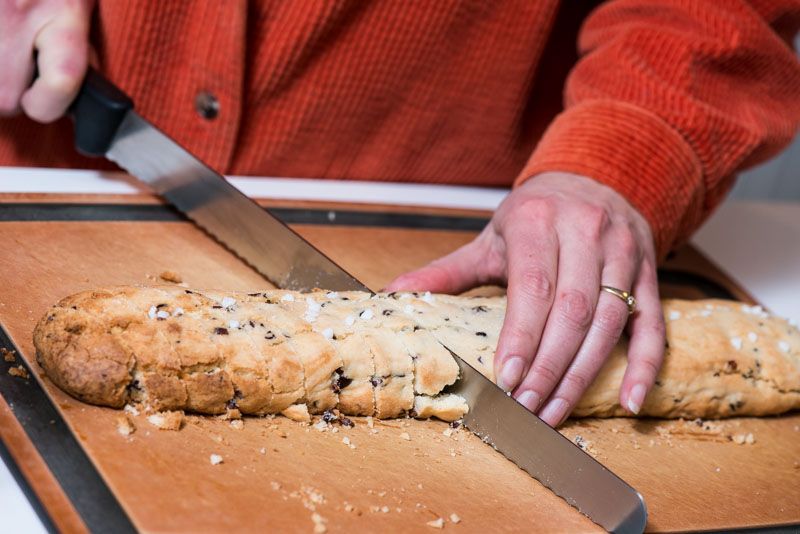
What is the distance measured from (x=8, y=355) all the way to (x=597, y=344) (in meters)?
0.82

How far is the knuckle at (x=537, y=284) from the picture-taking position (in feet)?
4.49

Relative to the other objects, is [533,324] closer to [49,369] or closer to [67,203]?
→ [49,369]

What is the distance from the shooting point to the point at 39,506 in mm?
1009

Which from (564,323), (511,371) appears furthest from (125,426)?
(564,323)

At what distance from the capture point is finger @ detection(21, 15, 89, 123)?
62.3 inches

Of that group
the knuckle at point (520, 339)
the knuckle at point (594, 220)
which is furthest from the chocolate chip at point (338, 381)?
the knuckle at point (594, 220)

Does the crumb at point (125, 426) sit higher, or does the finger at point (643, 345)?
the crumb at point (125, 426)

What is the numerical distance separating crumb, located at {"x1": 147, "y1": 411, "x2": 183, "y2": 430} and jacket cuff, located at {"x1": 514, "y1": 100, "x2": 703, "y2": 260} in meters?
0.83

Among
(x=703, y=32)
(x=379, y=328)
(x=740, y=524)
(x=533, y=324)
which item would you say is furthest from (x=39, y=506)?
(x=703, y=32)

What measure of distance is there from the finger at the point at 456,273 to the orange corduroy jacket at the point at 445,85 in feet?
0.75

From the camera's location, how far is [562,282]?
55.5 inches

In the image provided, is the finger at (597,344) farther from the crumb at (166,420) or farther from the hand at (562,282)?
the crumb at (166,420)

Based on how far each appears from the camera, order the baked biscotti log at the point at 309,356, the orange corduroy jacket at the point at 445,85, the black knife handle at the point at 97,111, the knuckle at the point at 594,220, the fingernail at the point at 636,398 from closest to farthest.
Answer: the baked biscotti log at the point at 309,356 → the fingernail at the point at 636,398 → the knuckle at the point at 594,220 → the black knife handle at the point at 97,111 → the orange corduroy jacket at the point at 445,85

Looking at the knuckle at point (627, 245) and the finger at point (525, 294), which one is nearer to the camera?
A: the finger at point (525, 294)
